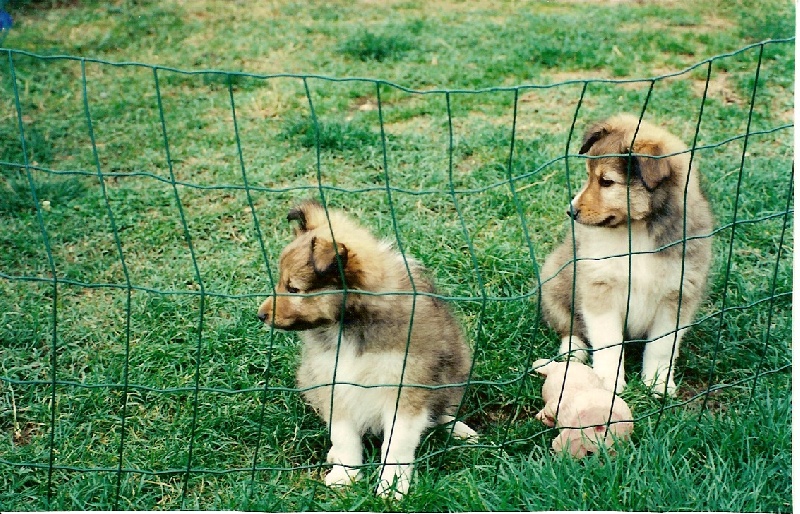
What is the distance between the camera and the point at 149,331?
426cm

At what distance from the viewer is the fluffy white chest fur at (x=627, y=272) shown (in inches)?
149

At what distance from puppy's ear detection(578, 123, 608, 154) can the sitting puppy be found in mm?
1075

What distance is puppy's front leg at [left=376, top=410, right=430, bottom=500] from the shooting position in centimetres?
328

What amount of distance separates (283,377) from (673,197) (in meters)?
1.95

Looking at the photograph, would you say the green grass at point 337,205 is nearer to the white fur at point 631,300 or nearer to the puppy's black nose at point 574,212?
the white fur at point 631,300

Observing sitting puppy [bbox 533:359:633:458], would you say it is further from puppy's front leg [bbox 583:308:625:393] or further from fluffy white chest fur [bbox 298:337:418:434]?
Result: fluffy white chest fur [bbox 298:337:418:434]

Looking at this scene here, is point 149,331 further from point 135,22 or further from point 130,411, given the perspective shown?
point 135,22

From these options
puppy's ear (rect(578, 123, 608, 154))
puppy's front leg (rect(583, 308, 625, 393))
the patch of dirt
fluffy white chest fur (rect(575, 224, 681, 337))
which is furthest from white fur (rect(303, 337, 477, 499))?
the patch of dirt

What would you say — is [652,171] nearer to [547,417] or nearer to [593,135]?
[593,135]

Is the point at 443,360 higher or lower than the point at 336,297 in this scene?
lower

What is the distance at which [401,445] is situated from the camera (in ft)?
10.9

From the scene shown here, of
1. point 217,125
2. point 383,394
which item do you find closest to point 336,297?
point 383,394

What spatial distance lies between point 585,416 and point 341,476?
1.00m

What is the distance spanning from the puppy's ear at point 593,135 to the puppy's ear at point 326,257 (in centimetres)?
142
